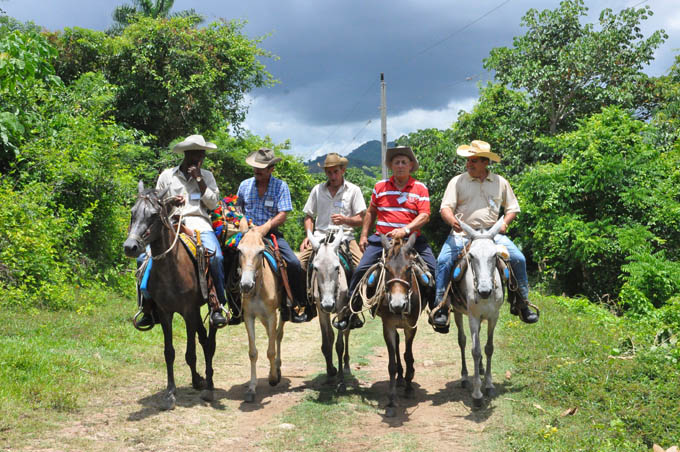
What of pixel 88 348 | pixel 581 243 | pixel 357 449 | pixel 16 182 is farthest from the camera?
pixel 581 243

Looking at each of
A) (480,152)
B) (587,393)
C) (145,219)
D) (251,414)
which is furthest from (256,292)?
(587,393)

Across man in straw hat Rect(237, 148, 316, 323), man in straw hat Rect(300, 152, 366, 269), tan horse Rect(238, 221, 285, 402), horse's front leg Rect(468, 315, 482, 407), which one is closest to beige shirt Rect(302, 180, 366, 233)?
man in straw hat Rect(300, 152, 366, 269)

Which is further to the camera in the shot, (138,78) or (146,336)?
(138,78)

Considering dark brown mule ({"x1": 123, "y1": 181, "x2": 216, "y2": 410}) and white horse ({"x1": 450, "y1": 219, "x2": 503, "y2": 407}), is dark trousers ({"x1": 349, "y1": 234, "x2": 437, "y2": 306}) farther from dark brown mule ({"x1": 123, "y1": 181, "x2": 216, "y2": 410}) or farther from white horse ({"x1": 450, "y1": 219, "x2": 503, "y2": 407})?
dark brown mule ({"x1": 123, "y1": 181, "x2": 216, "y2": 410})

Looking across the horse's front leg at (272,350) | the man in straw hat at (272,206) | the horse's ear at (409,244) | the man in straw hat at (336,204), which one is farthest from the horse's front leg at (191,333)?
the horse's ear at (409,244)

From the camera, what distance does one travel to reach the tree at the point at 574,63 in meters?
19.2

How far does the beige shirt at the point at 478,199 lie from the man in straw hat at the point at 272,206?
7.09 feet

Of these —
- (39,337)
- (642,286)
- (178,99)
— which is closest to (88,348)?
(39,337)

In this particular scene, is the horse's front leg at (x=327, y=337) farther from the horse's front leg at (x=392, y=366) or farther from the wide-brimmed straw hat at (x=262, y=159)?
the wide-brimmed straw hat at (x=262, y=159)

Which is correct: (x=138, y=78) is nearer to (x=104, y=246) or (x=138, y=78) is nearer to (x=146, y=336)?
(x=104, y=246)

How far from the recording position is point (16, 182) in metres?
12.3

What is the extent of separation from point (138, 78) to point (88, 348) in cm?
1620

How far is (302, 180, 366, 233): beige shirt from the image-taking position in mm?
7820

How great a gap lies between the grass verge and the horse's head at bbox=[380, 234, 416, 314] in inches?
63.6
